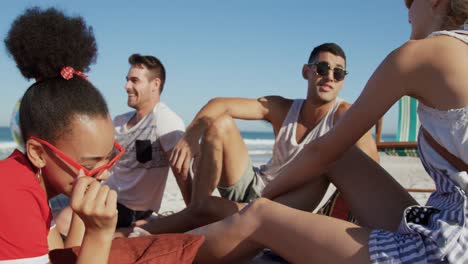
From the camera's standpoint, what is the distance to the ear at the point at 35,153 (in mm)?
1629

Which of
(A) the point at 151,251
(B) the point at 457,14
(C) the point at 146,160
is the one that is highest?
(B) the point at 457,14

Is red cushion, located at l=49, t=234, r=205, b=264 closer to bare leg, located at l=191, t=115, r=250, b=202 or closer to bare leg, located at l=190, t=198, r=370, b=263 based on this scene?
bare leg, located at l=190, t=198, r=370, b=263

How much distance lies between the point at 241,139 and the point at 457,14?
6.16 ft

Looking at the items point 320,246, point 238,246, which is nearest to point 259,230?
point 238,246

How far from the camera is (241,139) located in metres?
3.33

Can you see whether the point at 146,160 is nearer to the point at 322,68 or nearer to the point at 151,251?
the point at 322,68

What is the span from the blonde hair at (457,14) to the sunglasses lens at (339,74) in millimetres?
2052

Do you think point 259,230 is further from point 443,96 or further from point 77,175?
point 443,96

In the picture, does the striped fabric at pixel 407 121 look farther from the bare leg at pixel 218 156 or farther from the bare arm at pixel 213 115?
the bare leg at pixel 218 156

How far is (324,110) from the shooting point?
12.0ft

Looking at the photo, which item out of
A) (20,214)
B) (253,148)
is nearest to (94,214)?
(20,214)

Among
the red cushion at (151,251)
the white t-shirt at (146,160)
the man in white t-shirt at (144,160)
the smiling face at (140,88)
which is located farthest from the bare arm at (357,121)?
the smiling face at (140,88)

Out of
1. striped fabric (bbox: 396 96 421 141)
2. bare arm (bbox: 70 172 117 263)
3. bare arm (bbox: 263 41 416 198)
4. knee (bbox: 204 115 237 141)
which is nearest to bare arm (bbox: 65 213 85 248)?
bare arm (bbox: 70 172 117 263)

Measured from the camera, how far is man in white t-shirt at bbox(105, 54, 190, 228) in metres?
3.94
